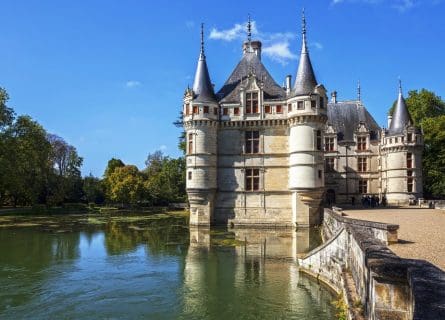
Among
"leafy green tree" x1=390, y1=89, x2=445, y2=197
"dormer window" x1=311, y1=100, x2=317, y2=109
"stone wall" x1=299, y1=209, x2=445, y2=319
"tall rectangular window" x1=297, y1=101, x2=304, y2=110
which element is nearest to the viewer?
"stone wall" x1=299, y1=209, x2=445, y2=319

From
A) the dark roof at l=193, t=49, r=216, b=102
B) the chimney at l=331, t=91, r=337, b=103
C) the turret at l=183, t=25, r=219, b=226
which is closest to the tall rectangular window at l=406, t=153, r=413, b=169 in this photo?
the chimney at l=331, t=91, r=337, b=103

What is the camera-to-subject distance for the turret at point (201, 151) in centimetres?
2698

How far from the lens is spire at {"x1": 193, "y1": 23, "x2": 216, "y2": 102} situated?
89.8 feet

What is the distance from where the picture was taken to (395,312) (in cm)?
532

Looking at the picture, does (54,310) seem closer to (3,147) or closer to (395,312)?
(395,312)

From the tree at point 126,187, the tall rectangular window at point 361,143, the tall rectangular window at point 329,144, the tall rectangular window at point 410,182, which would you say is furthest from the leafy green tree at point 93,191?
the tall rectangular window at point 410,182

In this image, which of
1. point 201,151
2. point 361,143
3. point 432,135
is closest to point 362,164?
point 361,143

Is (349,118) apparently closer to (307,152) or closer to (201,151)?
(307,152)

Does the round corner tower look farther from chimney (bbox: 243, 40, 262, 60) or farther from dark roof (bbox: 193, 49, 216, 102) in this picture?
dark roof (bbox: 193, 49, 216, 102)

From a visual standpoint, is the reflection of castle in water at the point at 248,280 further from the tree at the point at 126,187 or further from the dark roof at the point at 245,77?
the tree at the point at 126,187

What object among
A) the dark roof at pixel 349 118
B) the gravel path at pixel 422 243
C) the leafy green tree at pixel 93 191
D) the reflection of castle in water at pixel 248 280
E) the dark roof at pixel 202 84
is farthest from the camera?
the leafy green tree at pixel 93 191

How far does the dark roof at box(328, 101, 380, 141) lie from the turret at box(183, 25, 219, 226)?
47.8ft

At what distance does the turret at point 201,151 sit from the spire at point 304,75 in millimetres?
5772

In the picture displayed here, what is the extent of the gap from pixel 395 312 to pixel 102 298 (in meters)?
8.49
